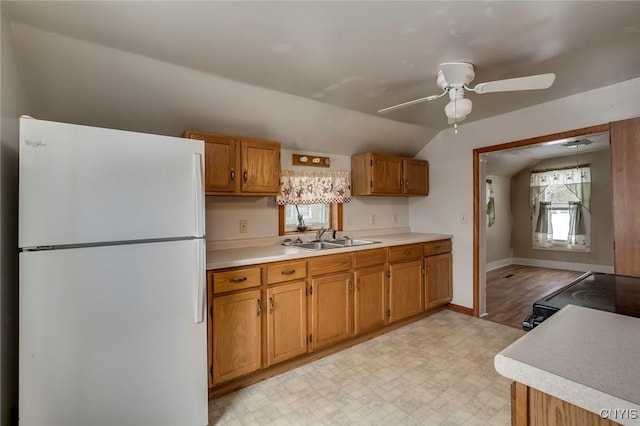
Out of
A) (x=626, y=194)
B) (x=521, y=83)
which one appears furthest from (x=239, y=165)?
(x=626, y=194)

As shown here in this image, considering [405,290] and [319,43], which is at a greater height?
[319,43]

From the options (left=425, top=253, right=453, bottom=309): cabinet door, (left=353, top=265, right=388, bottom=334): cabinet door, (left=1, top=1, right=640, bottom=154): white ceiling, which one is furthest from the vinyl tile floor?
(left=1, top=1, right=640, bottom=154): white ceiling

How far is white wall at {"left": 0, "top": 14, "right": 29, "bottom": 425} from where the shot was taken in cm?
136

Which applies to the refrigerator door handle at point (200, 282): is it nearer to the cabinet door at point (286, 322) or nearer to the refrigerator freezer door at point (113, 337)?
the refrigerator freezer door at point (113, 337)

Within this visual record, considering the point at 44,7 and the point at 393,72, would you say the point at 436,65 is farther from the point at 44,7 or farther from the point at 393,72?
the point at 44,7

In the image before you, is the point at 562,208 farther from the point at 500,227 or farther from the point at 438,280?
the point at 438,280

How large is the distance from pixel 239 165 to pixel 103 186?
1129mm

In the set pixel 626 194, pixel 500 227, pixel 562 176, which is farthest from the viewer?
A: pixel 500 227

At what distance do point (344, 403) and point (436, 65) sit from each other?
7.87 ft

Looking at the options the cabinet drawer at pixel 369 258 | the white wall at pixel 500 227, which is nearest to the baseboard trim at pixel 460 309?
the cabinet drawer at pixel 369 258

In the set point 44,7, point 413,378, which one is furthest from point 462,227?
point 44,7

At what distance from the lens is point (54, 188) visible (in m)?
1.31

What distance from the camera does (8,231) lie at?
1.43 m

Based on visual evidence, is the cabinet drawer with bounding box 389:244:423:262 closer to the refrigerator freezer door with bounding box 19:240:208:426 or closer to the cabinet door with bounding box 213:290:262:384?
the cabinet door with bounding box 213:290:262:384
